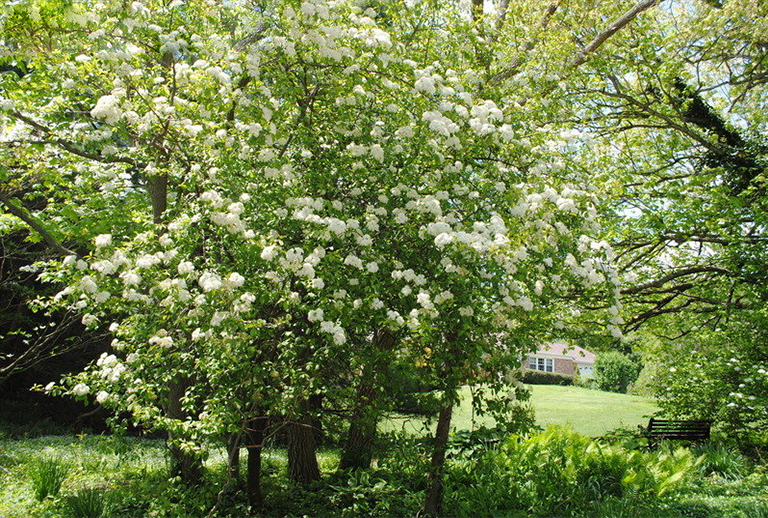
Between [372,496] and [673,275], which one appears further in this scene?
[673,275]

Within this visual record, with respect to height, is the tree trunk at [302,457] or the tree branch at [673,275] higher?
the tree branch at [673,275]

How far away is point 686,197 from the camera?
372 inches

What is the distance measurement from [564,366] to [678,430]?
3655 cm

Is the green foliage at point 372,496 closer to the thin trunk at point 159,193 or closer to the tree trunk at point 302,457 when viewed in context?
the tree trunk at point 302,457

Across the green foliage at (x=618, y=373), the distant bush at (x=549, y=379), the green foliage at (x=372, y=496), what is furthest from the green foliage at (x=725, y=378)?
the distant bush at (x=549, y=379)

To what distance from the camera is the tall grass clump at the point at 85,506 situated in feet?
17.4

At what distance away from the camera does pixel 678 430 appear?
1038 centimetres

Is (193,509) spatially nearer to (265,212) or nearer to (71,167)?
(265,212)

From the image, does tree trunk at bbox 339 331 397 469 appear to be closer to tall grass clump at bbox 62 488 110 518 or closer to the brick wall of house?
tall grass clump at bbox 62 488 110 518

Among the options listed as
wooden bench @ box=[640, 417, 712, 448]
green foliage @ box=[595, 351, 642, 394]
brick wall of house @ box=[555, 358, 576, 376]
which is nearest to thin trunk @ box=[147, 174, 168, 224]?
wooden bench @ box=[640, 417, 712, 448]

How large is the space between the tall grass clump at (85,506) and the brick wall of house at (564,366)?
140 feet

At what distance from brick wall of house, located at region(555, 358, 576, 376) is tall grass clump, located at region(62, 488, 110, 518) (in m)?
42.6

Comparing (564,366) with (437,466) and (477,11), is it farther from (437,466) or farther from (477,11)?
(437,466)

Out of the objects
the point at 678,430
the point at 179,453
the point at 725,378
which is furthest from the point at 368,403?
the point at 725,378
